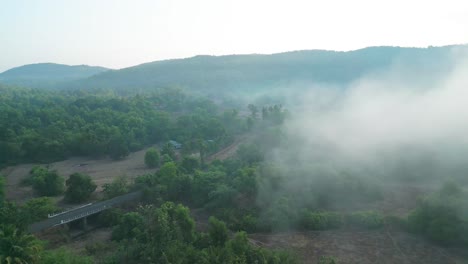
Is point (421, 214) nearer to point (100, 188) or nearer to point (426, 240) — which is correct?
point (426, 240)

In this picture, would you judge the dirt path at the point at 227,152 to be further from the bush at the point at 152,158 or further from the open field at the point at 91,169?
the open field at the point at 91,169

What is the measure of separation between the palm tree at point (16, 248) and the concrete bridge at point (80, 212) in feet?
30.3

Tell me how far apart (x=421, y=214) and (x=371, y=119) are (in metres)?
27.2

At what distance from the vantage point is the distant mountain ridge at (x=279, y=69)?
328ft

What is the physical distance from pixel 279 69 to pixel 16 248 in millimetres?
127596

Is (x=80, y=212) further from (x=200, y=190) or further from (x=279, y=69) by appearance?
(x=279, y=69)

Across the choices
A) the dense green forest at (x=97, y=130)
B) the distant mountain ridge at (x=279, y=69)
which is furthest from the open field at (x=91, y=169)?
the distant mountain ridge at (x=279, y=69)

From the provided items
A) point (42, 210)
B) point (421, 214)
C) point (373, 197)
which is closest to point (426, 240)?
point (421, 214)

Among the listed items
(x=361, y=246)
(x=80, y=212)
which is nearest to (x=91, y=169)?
(x=80, y=212)

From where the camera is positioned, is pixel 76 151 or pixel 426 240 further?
pixel 76 151

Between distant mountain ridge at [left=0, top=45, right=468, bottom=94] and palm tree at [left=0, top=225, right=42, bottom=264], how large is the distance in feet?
261

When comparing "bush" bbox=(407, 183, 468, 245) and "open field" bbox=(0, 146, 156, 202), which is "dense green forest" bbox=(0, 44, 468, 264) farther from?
"open field" bbox=(0, 146, 156, 202)

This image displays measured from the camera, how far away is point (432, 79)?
73500 mm

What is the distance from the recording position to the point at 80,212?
27.4m
